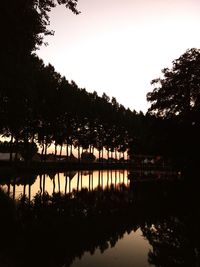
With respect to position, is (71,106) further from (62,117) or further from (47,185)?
(47,185)

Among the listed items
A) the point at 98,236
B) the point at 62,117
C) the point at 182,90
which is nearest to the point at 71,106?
the point at 62,117

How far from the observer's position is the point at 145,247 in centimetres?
1169

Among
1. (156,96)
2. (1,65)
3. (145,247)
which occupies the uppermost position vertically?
(156,96)

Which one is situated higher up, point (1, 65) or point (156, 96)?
point (156, 96)

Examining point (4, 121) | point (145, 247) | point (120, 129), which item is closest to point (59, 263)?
point (145, 247)

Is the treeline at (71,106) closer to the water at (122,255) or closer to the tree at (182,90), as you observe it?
the tree at (182,90)

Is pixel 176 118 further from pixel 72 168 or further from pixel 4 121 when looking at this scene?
pixel 72 168

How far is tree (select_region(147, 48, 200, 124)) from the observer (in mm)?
39209

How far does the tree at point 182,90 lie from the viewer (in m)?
39.2

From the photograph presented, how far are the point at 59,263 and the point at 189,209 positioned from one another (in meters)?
12.9

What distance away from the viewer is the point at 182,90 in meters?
41.0

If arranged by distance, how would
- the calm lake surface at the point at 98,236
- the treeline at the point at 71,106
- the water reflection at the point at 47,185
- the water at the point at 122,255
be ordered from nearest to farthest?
the water at the point at 122,255
the calm lake surface at the point at 98,236
the treeline at the point at 71,106
the water reflection at the point at 47,185

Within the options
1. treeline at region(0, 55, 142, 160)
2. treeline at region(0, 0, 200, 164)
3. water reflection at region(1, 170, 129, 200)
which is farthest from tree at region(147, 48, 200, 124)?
treeline at region(0, 55, 142, 160)

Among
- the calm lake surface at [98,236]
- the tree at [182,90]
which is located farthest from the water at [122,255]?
the tree at [182,90]
